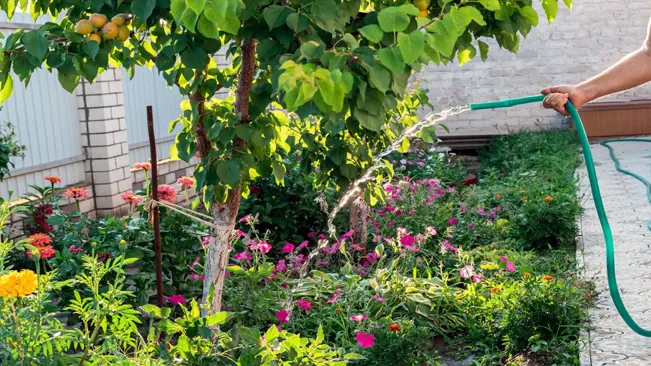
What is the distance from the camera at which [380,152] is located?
10.7 ft

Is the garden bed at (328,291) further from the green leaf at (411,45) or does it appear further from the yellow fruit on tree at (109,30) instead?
the green leaf at (411,45)

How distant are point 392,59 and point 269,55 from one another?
48cm

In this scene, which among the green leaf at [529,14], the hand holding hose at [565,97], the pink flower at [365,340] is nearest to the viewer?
the green leaf at [529,14]

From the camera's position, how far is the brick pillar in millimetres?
5500

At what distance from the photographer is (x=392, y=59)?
4.28ft

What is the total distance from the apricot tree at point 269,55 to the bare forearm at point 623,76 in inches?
25.4

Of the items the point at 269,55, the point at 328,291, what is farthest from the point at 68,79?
the point at 328,291

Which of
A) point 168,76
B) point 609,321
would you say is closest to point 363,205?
point 609,321

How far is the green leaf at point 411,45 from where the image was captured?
4.15ft

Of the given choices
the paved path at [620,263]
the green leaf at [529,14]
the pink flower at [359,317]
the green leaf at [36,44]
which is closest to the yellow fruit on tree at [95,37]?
the green leaf at [36,44]

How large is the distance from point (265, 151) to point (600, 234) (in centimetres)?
281

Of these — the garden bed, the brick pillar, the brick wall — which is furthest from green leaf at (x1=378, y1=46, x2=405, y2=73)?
the brick wall

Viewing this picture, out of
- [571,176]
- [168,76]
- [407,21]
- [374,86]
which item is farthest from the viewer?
[571,176]

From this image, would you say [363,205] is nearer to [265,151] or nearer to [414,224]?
[414,224]
